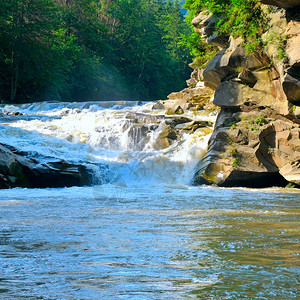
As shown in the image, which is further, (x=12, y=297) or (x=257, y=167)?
(x=257, y=167)

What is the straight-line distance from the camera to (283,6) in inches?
513

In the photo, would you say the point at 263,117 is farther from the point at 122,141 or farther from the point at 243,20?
the point at 122,141

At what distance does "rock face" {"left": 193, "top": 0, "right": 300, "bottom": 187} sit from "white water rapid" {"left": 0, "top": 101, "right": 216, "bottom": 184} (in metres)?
1.14

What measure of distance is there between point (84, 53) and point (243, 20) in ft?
95.0

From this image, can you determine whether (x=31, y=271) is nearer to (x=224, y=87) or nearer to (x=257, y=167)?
(x=257, y=167)

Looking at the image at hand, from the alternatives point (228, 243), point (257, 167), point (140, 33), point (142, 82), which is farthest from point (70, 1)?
point (228, 243)

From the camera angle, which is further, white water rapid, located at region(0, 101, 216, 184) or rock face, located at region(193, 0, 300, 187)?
white water rapid, located at region(0, 101, 216, 184)

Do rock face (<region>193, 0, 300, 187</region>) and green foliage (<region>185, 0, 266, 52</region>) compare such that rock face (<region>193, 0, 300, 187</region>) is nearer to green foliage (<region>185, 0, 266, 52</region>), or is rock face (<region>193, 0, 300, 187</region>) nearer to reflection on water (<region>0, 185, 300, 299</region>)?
green foliage (<region>185, 0, 266, 52</region>)

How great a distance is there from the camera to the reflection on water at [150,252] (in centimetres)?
290

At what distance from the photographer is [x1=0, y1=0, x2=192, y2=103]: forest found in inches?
1329

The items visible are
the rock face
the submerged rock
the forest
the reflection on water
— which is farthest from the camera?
the forest

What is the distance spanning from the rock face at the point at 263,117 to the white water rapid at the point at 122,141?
114 centimetres

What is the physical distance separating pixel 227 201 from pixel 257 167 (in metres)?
4.74

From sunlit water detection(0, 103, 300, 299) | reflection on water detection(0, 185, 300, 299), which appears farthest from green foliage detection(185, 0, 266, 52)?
reflection on water detection(0, 185, 300, 299)
